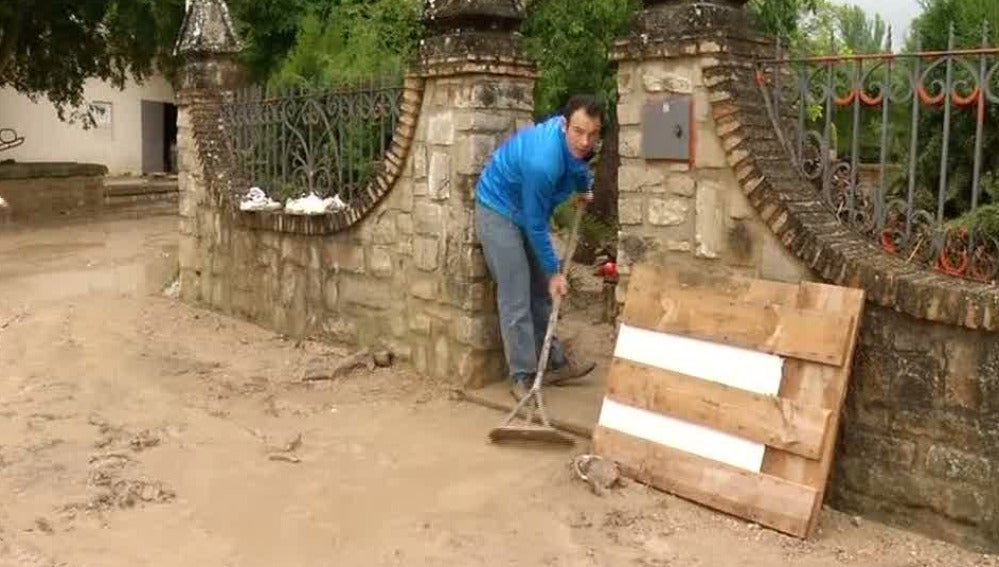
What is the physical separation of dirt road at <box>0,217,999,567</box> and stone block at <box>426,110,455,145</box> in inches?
57.6

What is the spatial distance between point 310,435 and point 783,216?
2710mm

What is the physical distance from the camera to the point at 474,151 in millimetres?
6293

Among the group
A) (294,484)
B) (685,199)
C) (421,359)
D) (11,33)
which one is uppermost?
(11,33)

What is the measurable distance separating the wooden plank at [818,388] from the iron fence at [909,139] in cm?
37

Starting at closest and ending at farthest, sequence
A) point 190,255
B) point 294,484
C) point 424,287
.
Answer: point 294,484 < point 424,287 < point 190,255

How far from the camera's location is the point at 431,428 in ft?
19.5

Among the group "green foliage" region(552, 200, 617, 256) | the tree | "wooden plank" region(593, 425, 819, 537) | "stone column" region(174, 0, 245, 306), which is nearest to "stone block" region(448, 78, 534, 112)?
A: "wooden plank" region(593, 425, 819, 537)

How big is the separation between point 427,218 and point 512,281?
32.6 inches

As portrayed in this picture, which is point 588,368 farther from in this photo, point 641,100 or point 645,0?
point 645,0

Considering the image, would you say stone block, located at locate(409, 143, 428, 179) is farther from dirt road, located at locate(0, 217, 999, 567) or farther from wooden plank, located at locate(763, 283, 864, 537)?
wooden plank, located at locate(763, 283, 864, 537)

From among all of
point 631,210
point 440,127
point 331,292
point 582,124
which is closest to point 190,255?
point 331,292

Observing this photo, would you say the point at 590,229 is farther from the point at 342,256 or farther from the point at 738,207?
the point at 738,207

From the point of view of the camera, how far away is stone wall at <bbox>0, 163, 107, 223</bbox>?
17.6m

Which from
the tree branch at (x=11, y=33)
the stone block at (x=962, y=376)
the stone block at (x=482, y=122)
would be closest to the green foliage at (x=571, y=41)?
the stone block at (x=482, y=122)
